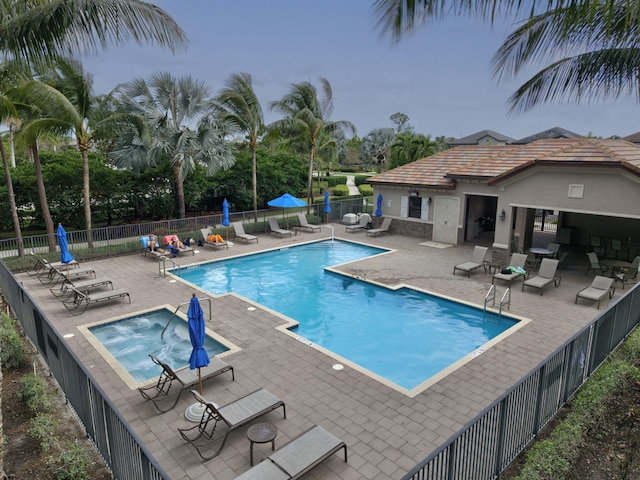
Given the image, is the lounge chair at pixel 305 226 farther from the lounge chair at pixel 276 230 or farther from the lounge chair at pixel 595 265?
the lounge chair at pixel 595 265

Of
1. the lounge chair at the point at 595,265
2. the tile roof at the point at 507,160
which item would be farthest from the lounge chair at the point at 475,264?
the lounge chair at the point at 595,265

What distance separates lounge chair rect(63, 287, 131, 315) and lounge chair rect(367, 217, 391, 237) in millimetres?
13574

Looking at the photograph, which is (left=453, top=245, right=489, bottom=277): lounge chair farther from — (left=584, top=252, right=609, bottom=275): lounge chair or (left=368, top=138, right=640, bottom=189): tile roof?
(left=584, top=252, right=609, bottom=275): lounge chair

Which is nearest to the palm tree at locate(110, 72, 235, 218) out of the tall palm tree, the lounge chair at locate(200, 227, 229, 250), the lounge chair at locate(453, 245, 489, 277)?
the tall palm tree

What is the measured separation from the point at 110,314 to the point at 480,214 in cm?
1833

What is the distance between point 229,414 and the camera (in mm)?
7039

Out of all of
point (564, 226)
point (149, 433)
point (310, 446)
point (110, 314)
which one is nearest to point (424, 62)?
point (310, 446)

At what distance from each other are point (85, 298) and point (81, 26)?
7968 mm

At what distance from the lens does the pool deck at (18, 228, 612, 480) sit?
6.65 m

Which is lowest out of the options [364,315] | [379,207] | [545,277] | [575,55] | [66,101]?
[364,315]

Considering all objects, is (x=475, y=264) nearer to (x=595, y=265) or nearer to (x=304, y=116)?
(x=595, y=265)

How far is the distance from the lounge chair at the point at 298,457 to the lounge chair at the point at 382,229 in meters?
17.6

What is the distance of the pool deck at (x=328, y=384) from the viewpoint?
21.8 ft

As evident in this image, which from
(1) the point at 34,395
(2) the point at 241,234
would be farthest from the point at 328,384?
(2) the point at 241,234
